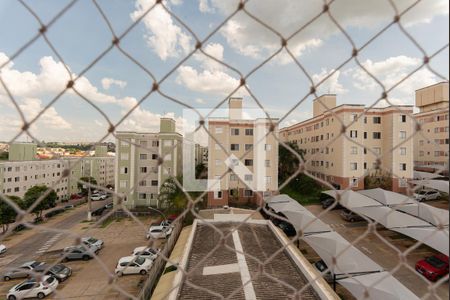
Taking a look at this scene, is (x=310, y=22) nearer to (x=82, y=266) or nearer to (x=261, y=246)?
(x=261, y=246)

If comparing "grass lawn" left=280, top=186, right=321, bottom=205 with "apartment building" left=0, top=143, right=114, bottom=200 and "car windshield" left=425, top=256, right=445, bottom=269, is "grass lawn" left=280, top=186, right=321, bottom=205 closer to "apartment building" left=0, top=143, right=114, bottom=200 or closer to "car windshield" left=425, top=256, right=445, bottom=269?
"car windshield" left=425, top=256, right=445, bottom=269

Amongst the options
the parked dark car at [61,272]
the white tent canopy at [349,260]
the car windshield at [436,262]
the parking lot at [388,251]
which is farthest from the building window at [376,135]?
the parked dark car at [61,272]

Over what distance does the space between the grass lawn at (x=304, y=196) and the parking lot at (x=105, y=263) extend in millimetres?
4127

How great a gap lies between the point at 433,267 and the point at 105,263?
5493 millimetres

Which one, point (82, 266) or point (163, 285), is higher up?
point (163, 285)

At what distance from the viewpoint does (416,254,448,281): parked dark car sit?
13.0ft

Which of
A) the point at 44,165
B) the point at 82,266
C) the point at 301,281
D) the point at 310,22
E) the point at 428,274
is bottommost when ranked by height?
the point at 82,266

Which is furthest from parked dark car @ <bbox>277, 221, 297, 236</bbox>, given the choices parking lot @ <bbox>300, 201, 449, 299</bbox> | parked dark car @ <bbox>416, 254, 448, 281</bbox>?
parked dark car @ <bbox>416, 254, 448, 281</bbox>

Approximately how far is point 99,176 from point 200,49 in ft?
50.0

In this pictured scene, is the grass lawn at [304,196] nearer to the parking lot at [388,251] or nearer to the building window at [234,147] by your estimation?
the parking lot at [388,251]

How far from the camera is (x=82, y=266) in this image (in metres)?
5.21

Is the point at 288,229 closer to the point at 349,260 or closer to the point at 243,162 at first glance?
the point at 243,162

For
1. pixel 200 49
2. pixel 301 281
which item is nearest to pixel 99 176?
pixel 301 281

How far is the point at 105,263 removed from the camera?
16.9ft
